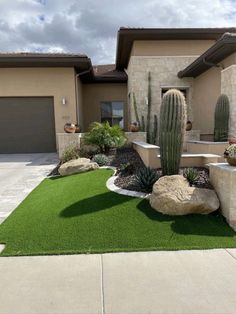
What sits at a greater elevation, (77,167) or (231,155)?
(231,155)

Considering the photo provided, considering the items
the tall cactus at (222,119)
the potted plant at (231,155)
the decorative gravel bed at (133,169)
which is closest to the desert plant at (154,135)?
the decorative gravel bed at (133,169)

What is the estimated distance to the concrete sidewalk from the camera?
262cm

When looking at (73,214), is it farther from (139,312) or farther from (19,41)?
(19,41)

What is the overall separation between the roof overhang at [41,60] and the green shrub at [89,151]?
4.83 m

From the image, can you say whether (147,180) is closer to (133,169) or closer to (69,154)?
(133,169)

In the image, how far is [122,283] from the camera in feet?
9.84

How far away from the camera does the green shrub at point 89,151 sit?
9899 mm

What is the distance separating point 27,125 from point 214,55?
31.4ft

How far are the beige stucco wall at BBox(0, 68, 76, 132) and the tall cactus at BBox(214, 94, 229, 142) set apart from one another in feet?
23.9

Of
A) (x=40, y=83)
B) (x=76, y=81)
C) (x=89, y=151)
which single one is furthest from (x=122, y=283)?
(x=76, y=81)

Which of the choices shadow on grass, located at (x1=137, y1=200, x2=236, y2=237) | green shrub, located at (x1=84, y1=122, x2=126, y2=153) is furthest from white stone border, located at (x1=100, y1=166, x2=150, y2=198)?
green shrub, located at (x1=84, y1=122, x2=126, y2=153)

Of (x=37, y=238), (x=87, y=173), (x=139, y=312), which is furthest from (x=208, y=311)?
(x=87, y=173)

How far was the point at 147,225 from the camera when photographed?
4422 mm

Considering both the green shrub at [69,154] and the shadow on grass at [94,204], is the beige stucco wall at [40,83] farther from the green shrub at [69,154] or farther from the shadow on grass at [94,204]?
the shadow on grass at [94,204]
